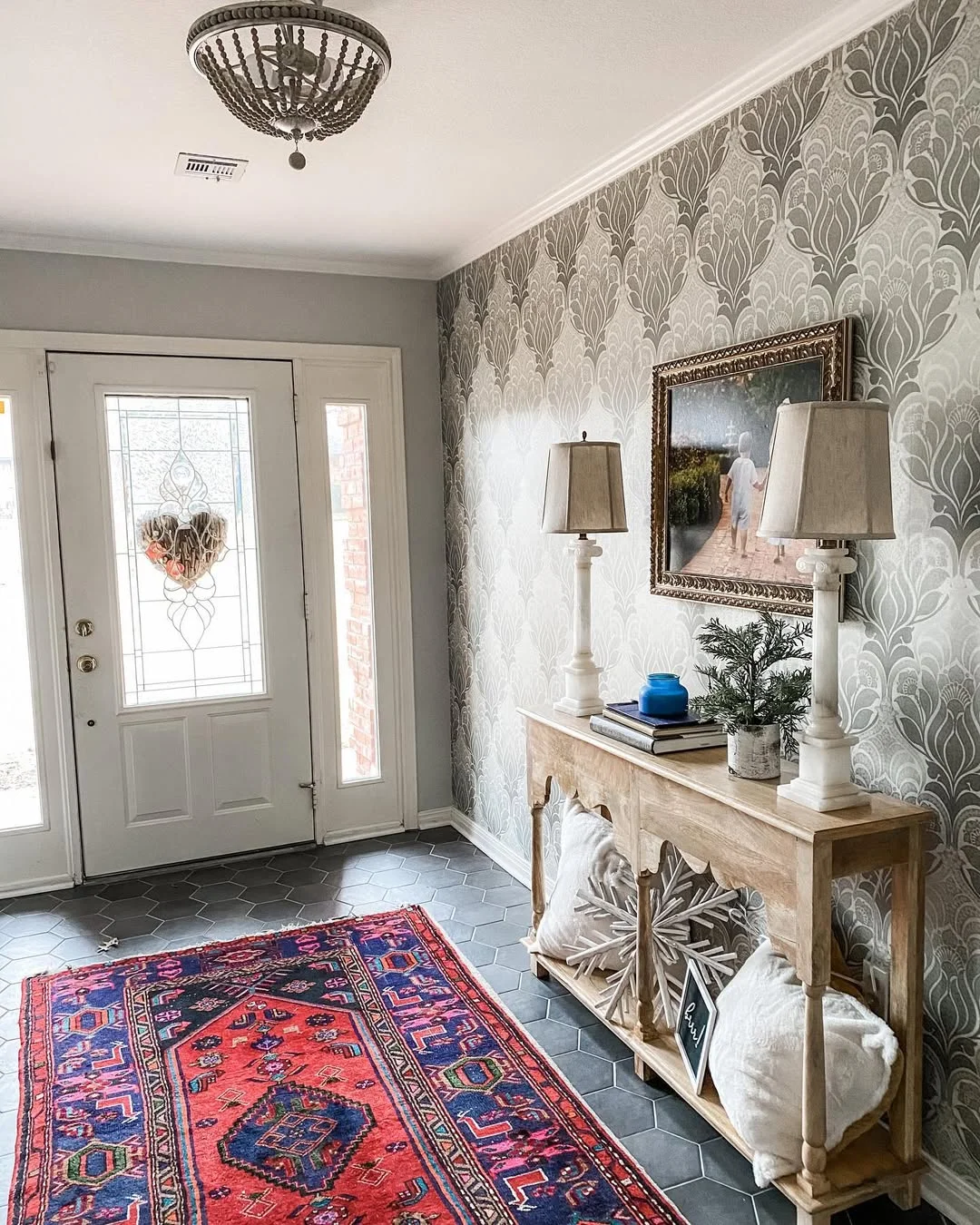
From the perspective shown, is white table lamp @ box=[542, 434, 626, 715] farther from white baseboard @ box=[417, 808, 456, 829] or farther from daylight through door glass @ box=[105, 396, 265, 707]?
white baseboard @ box=[417, 808, 456, 829]

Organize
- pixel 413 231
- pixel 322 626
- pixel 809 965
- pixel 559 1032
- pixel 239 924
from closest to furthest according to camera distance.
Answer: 1. pixel 809 965
2. pixel 559 1032
3. pixel 239 924
4. pixel 413 231
5. pixel 322 626

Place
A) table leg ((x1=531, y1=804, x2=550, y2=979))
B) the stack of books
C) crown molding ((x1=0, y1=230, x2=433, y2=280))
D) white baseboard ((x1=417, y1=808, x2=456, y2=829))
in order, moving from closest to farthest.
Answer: the stack of books, table leg ((x1=531, y1=804, x2=550, y2=979)), crown molding ((x1=0, y1=230, x2=433, y2=280)), white baseboard ((x1=417, y1=808, x2=456, y2=829))

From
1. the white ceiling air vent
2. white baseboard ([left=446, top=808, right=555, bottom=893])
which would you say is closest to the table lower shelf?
white baseboard ([left=446, top=808, right=555, bottom=893])

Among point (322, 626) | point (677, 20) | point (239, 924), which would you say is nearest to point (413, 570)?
point (322, 626)

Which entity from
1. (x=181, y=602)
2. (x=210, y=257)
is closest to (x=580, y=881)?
(x=181, y=602)

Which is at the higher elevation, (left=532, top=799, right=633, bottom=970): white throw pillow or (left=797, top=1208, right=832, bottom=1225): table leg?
(left=532, top=799, right=633, bottom=970): white throw pillow

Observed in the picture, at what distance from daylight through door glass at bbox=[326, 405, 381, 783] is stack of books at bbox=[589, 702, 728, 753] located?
207 centimetres

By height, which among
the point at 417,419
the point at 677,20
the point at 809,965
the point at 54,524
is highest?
the point at 677,20

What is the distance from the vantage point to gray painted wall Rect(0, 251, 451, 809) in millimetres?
3812

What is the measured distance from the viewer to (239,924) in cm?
356

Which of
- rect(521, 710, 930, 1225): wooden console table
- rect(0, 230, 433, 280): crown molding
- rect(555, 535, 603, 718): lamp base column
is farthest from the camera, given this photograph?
rect(0, 230, 433, 280): crown molding

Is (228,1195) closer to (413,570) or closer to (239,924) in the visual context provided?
(239,924)

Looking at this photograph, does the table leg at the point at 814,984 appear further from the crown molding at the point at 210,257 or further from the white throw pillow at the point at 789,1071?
the crown molding at the point at 210,257

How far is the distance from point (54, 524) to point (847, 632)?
306 cm
